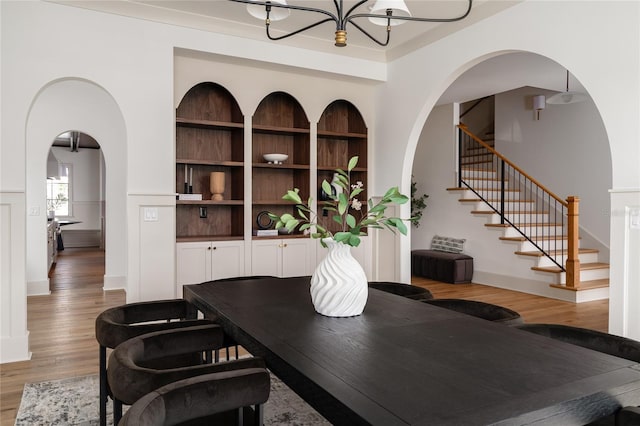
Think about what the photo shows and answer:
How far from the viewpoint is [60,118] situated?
667 centimetres

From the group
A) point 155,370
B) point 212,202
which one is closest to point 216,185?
point 212,202

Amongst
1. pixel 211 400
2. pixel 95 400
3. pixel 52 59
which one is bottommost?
pixel 95 400

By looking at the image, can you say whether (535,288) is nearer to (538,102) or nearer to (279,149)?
(538,102)

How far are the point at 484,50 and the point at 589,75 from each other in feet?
3.52

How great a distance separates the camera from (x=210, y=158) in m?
5.20

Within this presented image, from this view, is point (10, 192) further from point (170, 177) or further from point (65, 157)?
point (65, 157)

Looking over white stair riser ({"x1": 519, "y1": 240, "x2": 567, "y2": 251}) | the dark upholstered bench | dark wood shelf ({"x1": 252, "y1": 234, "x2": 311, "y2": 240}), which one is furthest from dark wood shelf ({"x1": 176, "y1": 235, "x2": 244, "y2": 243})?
white stair riser ({"x1": 519, "y1": 240, "x2": 567, "y2": 251})

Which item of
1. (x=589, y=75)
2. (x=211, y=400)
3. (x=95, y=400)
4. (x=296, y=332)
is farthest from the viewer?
(x=589, y=75)

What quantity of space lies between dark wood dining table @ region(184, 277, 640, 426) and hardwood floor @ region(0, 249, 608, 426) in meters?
1.98

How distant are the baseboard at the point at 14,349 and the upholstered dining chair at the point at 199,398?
2936mm

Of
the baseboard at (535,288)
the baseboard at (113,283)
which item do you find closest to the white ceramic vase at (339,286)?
the baseboard at (535,288)

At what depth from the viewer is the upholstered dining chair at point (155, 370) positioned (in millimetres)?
1480

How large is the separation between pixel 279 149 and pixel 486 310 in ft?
11.7

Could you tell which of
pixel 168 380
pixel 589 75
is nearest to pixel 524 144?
pixel 589 75
